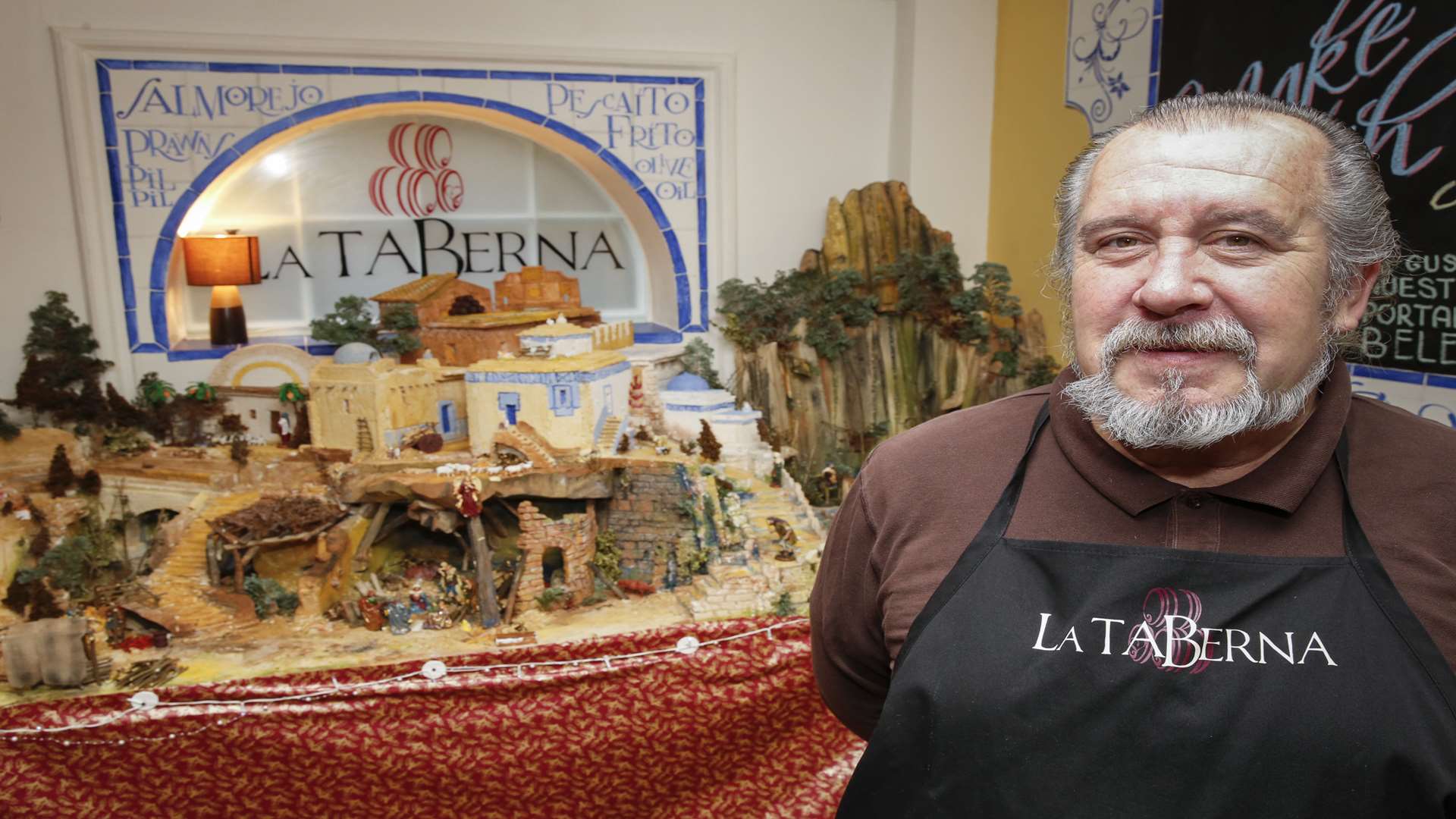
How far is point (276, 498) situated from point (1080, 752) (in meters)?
3.27

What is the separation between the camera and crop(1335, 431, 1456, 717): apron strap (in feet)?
4.01

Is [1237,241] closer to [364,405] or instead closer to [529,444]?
[529,444]

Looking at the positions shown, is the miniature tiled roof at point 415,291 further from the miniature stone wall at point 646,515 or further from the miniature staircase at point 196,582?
the miniature stone wall at point 646,515

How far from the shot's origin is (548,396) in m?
4.01


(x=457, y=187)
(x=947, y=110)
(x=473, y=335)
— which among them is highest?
(x=947, y=110)

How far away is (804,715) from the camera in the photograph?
118 inches

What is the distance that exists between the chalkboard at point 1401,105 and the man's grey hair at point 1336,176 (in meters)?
1.71

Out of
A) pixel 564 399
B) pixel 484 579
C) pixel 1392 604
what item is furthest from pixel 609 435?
pixel 1392 604

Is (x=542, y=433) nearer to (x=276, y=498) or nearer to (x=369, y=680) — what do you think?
(x=276, y=498)

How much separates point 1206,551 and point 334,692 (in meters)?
2.38

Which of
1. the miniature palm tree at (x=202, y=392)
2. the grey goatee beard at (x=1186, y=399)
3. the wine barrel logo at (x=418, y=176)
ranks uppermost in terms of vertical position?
the wine barrel logo at (x=418, y=176)

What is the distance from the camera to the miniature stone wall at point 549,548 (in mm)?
3684

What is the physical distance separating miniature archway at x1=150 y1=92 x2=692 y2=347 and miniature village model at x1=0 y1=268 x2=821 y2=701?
52cm

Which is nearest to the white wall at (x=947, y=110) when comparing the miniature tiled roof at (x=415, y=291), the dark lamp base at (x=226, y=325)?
the miniature tiled roof at (x=415, y=291)
